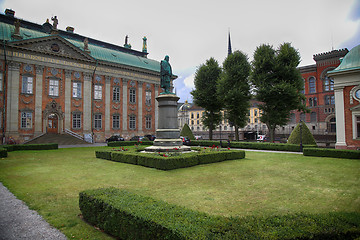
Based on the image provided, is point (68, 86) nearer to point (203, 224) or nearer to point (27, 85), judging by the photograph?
point (27, 85)

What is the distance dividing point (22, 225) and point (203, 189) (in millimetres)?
5438

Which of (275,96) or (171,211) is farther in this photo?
(275,96)

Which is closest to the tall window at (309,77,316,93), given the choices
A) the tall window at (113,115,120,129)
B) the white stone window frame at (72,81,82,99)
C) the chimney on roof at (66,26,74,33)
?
the tall window at (113,115,120,129)

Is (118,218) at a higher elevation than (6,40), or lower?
lower

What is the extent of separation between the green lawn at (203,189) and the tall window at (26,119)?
83.3 feet

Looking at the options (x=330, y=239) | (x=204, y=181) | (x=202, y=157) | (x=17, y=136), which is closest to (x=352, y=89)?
(x=202, y=157)

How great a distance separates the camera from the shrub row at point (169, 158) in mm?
12422

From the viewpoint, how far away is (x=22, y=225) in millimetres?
5281

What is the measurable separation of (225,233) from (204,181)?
20.4 feet

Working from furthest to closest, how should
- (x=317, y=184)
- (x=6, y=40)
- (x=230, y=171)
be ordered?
(x=6, y=40), (x=230, y=171), (x=317, y=184)

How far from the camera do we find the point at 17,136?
32.8m

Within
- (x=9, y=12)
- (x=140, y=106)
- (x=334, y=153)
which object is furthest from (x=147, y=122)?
(x=334, y=153)

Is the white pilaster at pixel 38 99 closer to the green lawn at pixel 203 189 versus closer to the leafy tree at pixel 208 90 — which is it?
the leafy tree at pixel 208 90

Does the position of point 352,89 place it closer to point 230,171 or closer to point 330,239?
point 230,171
